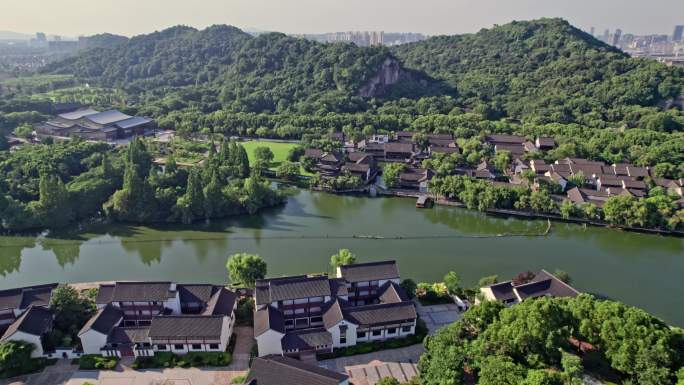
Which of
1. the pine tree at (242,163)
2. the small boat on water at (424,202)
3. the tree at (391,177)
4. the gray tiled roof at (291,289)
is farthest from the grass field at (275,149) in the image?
the gray tiled roof at (291,289)

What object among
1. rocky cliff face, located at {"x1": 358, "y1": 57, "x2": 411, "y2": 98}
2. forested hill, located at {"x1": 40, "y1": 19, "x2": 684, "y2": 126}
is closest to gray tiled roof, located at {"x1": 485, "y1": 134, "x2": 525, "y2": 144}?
Result: forested hill, located at {"x1": 40, "y1": 19, "x2": 684, "y2": 126}

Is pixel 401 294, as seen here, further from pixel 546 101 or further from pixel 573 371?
pixel 546 101

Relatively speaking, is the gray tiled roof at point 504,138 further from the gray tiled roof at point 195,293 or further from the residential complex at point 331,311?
the gray tiled roof at point 195,293

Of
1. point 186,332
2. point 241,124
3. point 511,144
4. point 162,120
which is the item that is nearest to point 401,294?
point 186,332

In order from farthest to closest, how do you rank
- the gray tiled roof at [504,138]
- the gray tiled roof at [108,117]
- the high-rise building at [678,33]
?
the high-rise building at [678,33], the gray tiled roof at [108,117], the gray tiled roof at [504,138]

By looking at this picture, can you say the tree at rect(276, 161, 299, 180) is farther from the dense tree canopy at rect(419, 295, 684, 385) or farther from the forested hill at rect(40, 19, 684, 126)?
the dense tree canopy at rect(419, 295, 684, 385)

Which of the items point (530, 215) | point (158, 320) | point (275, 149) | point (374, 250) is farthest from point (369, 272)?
point (275, 149)
